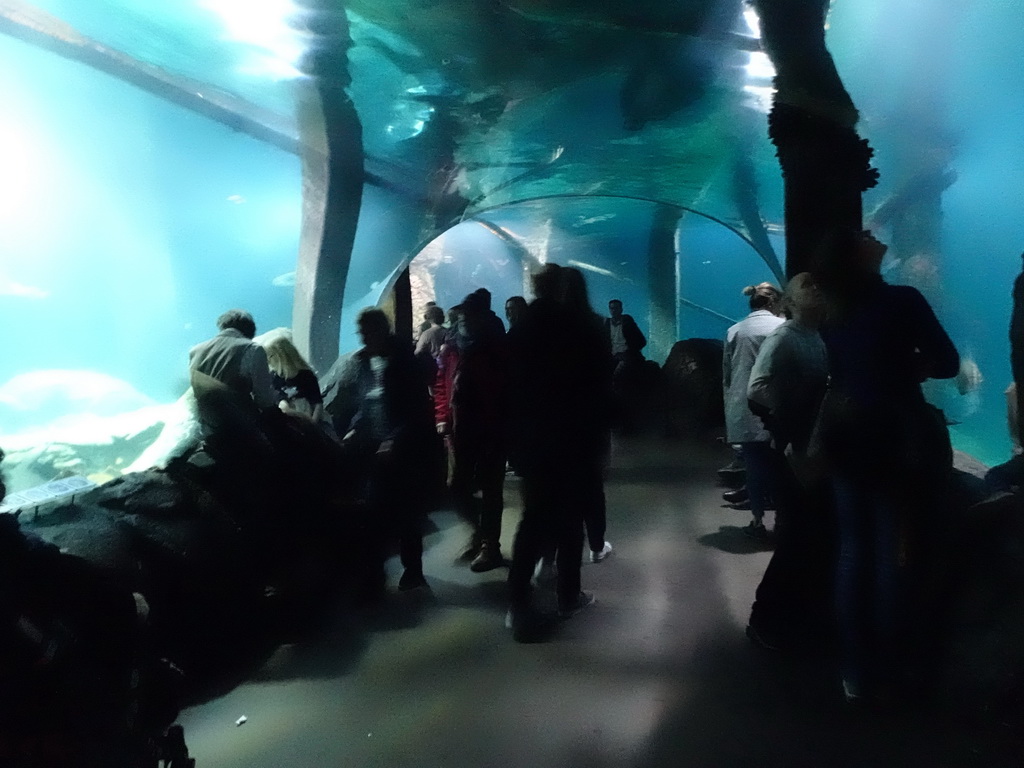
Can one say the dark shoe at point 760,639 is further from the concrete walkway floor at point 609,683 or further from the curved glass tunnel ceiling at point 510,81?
the curved glass tunnel ceiling at point 510,81

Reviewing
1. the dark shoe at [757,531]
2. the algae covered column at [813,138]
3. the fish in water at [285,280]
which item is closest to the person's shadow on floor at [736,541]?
the dark shoe at [757,531]

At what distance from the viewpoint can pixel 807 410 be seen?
1.32 meters

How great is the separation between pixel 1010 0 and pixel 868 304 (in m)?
0.79

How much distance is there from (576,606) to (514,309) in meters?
0.80

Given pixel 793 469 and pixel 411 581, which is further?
pixel 411 581

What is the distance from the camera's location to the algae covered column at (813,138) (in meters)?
1.34

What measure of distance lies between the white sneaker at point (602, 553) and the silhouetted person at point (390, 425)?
465mm

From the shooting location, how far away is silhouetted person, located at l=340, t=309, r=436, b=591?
145 cm

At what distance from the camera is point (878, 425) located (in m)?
1.29

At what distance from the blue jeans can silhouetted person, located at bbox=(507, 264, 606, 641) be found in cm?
61

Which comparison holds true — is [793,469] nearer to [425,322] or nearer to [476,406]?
[476,406]

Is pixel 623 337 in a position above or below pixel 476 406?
above

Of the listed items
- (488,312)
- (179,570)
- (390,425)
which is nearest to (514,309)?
(488,312)

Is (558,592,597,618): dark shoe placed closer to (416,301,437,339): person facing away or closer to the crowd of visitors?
the crowd of visitors
